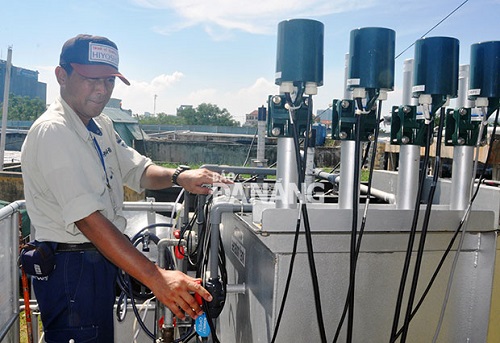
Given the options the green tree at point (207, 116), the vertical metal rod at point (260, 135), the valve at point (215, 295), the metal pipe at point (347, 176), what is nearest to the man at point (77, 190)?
the valve at point (215, 295)

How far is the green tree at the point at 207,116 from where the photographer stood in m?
55.8

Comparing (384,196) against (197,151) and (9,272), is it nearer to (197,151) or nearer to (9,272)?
(9,272)

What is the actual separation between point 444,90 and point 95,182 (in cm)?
135

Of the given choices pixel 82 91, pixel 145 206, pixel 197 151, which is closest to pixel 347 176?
pixel 82 91

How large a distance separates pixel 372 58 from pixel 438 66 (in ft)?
0.74

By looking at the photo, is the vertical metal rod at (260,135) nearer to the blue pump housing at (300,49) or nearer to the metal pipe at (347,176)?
the metal pipe at (347,176)

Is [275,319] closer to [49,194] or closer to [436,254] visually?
[436,254]

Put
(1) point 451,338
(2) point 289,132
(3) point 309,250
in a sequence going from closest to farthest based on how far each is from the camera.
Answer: (3) point 309,250 < (2) point 289,132 < (1) point 451,338

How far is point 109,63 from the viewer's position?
2.17m

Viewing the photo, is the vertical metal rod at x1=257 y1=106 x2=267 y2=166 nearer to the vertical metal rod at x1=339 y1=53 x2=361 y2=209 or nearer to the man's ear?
the man's ear

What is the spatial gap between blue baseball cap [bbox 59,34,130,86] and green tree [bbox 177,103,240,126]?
5264 centimetres

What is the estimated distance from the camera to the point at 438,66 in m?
1.48

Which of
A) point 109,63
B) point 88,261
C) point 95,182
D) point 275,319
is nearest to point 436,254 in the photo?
point 275,319

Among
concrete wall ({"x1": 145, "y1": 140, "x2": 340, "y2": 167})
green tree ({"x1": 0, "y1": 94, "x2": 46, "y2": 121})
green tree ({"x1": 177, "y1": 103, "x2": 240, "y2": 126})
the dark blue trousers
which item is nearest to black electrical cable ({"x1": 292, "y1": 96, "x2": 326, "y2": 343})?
the dark blue trousers
